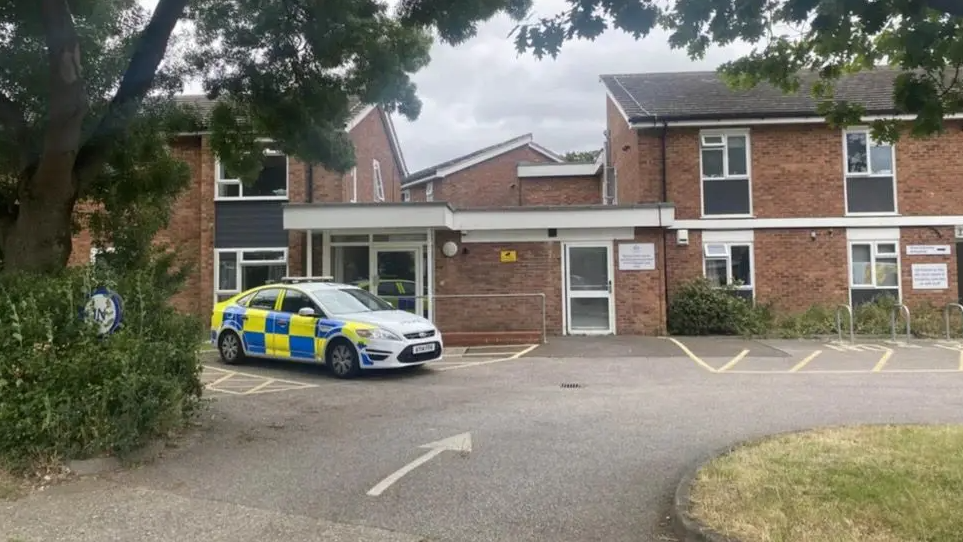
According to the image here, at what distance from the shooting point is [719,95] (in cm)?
1917

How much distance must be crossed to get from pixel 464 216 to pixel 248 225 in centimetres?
565

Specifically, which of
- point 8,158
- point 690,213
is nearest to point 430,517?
point 8,158

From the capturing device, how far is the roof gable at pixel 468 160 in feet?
98.0

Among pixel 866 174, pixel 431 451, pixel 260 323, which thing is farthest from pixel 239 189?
pixel 866 174

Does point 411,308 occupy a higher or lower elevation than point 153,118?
lower

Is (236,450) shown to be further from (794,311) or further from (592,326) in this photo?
(794,311)

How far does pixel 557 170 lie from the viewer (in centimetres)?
2619

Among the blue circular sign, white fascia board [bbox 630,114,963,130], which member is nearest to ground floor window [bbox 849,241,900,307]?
white fascia board [bbox 630,114,963,130]

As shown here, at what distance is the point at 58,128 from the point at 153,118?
1769 millimetres

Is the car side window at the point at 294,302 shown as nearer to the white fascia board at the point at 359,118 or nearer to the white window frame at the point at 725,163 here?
the white fascia board at the point at 359,118

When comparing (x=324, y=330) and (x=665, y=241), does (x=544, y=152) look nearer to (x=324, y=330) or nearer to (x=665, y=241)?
(x=665, y=241)

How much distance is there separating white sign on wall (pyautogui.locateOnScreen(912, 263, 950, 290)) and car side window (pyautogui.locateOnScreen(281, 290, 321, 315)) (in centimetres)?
1462

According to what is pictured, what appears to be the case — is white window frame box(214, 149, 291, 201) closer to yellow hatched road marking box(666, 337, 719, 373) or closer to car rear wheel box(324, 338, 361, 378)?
car rear wheel box(324, 338, 361, 378)

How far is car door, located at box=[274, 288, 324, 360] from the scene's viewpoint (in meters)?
10.6
